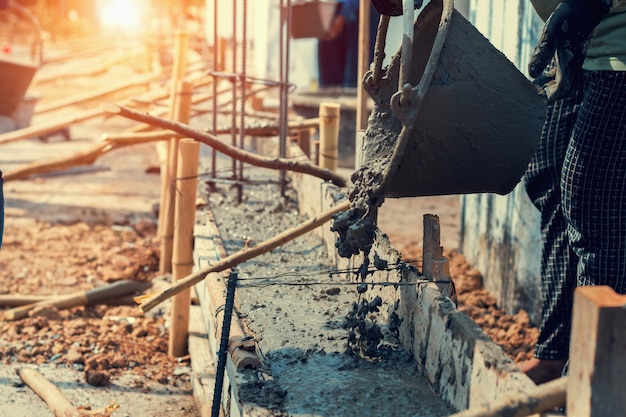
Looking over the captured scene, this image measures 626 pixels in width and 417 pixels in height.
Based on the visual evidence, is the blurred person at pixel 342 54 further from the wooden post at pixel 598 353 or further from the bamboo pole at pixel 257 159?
the wooden post at pixel 598 353

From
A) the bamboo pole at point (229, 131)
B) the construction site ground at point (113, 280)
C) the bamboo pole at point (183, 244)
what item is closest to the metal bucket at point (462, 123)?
the construction site ground at point (113, 280)

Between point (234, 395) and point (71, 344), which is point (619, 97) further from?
point (71, 344)

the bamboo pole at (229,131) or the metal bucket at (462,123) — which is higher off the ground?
the metal bucket at (462,123)

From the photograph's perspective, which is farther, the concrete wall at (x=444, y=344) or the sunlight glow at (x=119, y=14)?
the sunlight glow at (x=119, y=14)

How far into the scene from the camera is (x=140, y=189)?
365 inches

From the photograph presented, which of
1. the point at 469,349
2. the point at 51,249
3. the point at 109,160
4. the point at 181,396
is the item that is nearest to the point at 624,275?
the point at 469,349

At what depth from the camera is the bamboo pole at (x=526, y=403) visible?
2006 mm

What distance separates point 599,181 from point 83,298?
11.4 feet

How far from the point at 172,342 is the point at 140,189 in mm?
4524

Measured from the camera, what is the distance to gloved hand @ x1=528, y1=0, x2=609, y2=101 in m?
3.10

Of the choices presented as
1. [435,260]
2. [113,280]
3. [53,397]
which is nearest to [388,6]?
[435,260]

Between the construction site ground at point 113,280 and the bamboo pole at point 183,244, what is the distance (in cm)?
16

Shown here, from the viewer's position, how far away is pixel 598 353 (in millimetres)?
1852

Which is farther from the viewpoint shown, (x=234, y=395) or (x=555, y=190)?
(x=555, y=190)
